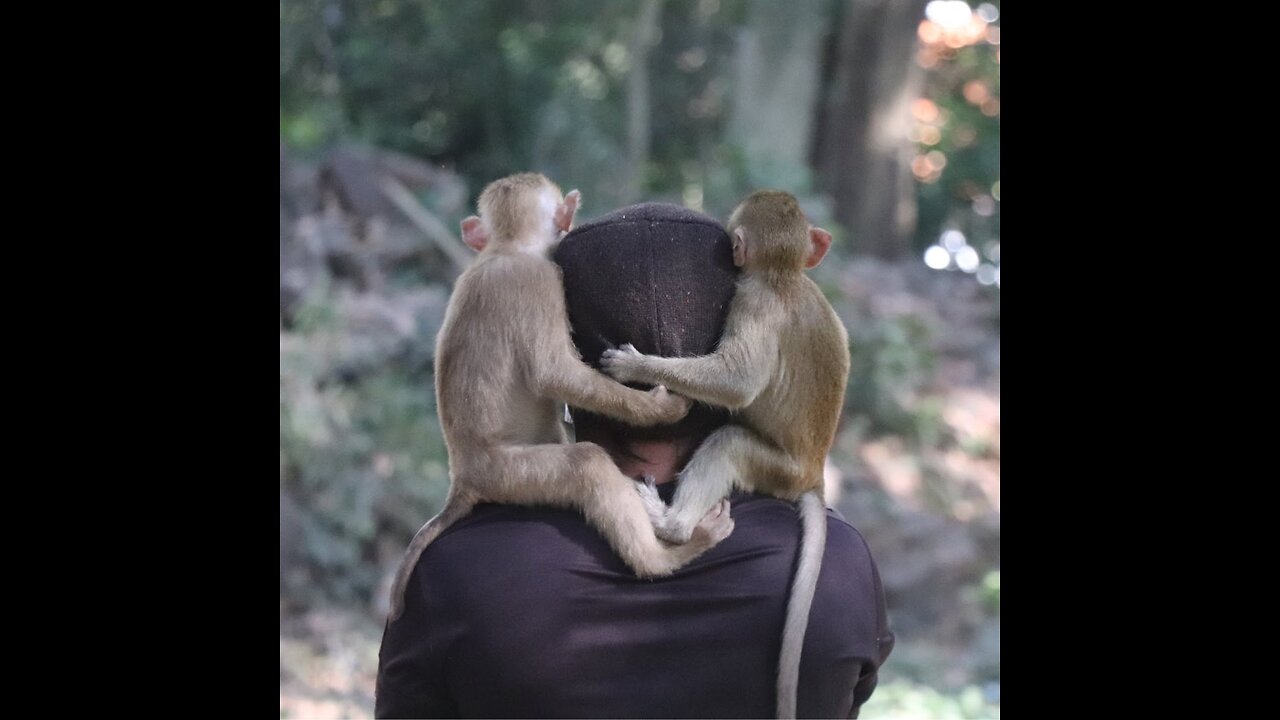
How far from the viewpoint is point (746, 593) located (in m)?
2.50

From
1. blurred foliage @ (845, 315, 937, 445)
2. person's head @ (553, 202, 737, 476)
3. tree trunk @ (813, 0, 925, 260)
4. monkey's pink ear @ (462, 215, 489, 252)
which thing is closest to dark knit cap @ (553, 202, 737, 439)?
person's head @ (553, 202, 737, 476)

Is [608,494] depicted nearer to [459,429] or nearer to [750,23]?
[459,429]

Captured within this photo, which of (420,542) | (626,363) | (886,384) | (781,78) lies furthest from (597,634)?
(781,78)

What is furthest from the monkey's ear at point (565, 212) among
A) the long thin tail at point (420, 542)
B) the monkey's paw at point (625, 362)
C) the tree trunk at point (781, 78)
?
the tree trunk at point (781, 78)

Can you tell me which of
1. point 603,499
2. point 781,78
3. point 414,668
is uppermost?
point 781,78

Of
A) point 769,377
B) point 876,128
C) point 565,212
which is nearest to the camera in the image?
point 769,377

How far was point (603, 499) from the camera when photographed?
2.59m

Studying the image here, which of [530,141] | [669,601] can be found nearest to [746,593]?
[669,601]

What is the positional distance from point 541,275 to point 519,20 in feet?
37.1

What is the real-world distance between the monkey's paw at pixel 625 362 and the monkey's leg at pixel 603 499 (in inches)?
6.4

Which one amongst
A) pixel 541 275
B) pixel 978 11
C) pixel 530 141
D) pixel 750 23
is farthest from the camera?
pixel 978 11

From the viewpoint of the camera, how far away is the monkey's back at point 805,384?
301 centimetres

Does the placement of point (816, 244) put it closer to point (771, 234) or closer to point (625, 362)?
point (771, 234)

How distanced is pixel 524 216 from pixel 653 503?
793 millimetres
